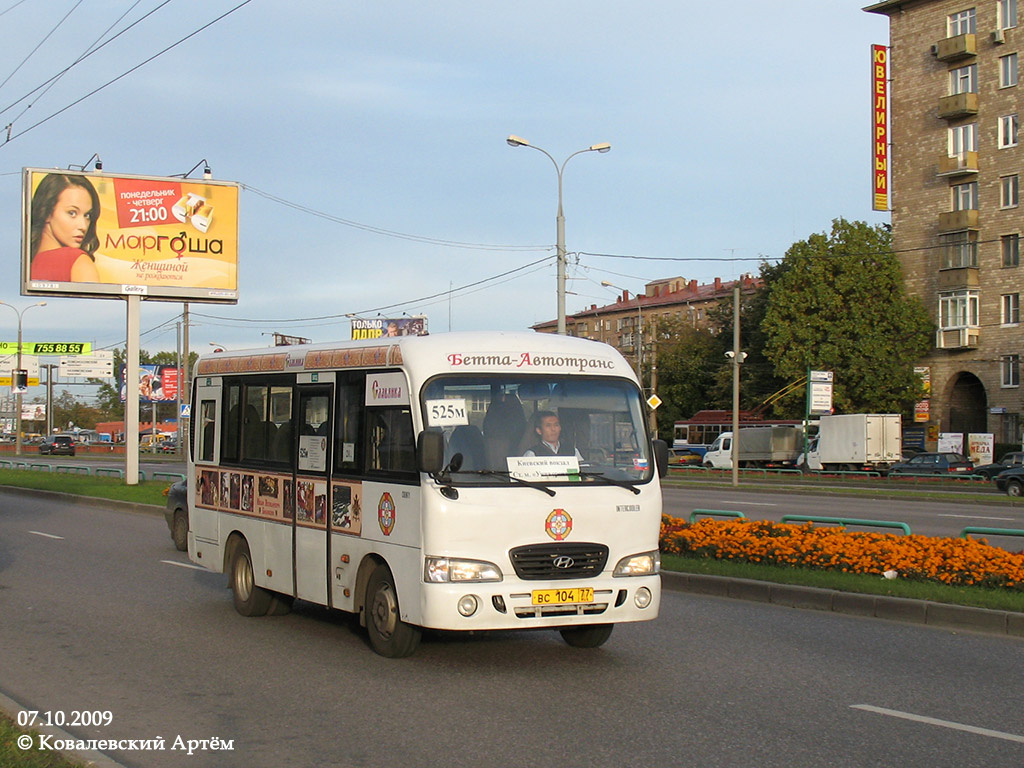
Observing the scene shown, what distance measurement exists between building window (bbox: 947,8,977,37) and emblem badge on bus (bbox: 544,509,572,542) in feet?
179

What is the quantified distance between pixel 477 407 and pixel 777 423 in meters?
58.2

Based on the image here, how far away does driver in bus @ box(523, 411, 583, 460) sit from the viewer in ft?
28.0

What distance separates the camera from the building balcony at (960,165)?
54344mm

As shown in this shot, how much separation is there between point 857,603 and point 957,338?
47073 millimetres

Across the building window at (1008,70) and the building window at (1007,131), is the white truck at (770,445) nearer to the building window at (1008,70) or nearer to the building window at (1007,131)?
the building window at (1007,131)

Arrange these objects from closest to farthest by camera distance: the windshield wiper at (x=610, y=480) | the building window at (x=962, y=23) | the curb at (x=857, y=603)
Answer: the windshield wiper at (x=610, y=480) < the curb at (x=857, y=603) < the building window at (x=962, y=23)

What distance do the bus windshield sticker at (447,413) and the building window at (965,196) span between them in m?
52.0

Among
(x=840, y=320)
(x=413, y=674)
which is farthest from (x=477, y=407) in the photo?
(x=840, y=320)

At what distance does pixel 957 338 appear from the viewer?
5459cm

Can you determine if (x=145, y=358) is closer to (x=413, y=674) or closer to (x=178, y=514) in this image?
(x=178, y=514)

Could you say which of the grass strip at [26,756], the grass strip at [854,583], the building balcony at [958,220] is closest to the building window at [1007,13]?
the building balcony at [958,220]

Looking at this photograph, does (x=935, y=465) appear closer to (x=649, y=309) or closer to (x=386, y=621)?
(x=386, y=621)

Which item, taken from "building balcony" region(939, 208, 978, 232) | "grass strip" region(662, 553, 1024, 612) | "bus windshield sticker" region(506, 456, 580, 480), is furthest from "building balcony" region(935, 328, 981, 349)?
"bus windshield sticker" region(506, 456, 580, 480)

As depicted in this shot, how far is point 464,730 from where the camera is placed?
6547mm
